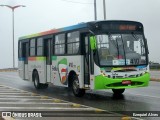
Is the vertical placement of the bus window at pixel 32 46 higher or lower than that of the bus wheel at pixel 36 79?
higher

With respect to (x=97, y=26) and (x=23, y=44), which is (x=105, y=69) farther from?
(x=23, y=44)

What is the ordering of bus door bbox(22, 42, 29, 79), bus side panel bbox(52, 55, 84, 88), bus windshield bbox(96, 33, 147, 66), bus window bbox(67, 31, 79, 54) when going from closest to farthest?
bus windshield bbox(96, 33, 147, 66)
bus side panel bbox(52, 55, 84, 88)
bus window bbox(67, 31, 79, 54)
bus door bbox(22, 42, 29, 79)

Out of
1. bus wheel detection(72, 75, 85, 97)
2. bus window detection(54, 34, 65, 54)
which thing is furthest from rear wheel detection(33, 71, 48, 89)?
bus wheel detection(72, 75, 85, 97)

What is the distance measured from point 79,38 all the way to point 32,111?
500 cm

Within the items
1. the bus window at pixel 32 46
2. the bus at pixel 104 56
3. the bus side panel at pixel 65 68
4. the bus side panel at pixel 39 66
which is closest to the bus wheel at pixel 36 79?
the bus side panel at pixel 39 66

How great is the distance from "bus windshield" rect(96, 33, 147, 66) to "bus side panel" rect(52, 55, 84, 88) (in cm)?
140

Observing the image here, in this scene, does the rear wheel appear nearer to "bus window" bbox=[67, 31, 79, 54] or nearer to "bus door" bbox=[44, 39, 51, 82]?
"bus door" bbox=[44, 39, 51, 82]

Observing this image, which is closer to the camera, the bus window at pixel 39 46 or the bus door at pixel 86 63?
the bus door at pixel 86 63

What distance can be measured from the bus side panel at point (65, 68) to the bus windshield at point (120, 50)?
1.40 metres

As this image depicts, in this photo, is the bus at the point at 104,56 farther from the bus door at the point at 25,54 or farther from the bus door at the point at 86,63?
the bus door at the point at 25,54

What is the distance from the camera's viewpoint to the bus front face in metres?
15.6

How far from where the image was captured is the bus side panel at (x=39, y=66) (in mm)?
21484

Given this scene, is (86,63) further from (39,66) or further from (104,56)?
(39,66)

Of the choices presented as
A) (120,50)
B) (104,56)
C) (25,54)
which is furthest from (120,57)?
(25,54)
